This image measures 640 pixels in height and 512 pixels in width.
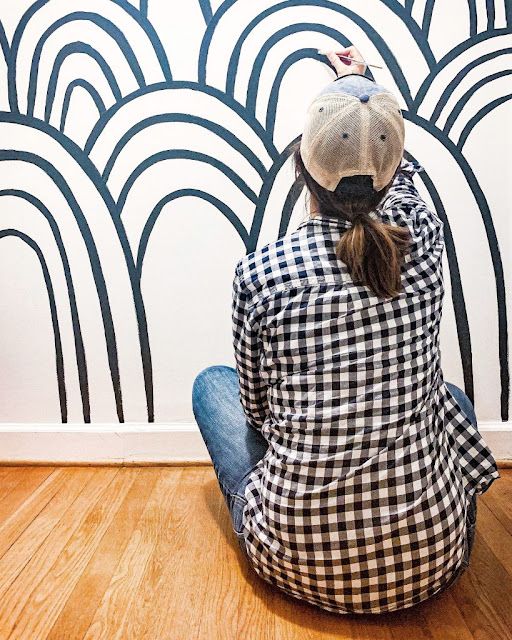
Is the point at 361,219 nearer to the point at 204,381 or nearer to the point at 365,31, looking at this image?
the point at 204,381

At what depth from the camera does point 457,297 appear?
6.49 ft

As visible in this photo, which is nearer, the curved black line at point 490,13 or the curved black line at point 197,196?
the curved black line at point 490,13

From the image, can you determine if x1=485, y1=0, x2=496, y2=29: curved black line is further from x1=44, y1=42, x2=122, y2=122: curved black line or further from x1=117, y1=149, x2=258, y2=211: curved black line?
x1=44, y1=42, x2=122, y2=122: curved black line

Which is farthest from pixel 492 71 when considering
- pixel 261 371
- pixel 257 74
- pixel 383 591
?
pixel 383 591

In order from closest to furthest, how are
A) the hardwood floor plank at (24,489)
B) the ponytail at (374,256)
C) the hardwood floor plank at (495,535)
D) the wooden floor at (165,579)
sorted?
the ponytail at (374,256)
the wooden floor at (165,579)
the hardwood floor plank at (495,535)
the hardwood floor plank at (24,489)

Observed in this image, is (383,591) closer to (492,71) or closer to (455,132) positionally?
(455,132)

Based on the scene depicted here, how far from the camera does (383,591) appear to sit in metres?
1.15

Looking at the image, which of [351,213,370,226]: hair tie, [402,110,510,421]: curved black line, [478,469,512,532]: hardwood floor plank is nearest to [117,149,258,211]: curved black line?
[402,110,510,421]: curved black line

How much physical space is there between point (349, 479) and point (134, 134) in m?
1.30

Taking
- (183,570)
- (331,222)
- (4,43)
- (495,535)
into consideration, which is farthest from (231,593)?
(4,43)

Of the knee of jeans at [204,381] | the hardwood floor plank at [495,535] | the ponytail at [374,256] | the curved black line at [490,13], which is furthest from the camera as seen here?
the curved black line at [490,13]

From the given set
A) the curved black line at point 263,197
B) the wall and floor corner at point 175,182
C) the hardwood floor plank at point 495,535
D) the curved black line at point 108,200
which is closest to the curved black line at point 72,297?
the wall and floor corner at point 175,182

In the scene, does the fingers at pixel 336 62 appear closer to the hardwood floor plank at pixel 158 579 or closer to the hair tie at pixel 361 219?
the hair tie at pixel 361 219

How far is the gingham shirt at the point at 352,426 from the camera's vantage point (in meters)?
1.11
